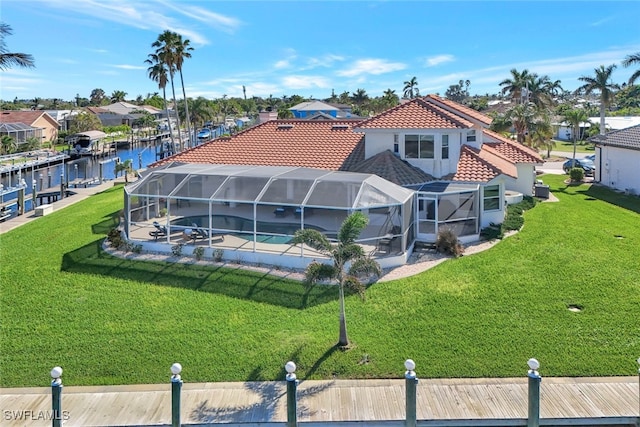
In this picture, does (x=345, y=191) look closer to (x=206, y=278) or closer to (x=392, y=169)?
(x=392, y=169)

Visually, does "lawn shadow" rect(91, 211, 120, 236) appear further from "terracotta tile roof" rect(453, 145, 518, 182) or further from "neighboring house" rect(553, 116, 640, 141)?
"neighboring house" rect(553, 116, 640, 141)

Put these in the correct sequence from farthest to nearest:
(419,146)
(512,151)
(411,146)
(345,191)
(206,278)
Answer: (512,151) → (411,146) → (419,146) → (345,191) → (206,278)

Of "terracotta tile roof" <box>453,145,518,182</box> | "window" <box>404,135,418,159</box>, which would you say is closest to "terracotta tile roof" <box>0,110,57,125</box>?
"window" <box>404,135,418,159</box>

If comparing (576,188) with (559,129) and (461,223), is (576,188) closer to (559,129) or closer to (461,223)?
(461,223)

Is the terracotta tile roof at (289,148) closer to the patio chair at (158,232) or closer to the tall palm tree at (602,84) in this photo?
the patio chair at (158,232)

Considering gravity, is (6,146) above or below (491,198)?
above

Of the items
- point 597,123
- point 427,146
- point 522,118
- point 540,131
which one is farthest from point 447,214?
point 597,123

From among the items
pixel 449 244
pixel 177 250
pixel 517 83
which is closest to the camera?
Answer: pixel 177 250
